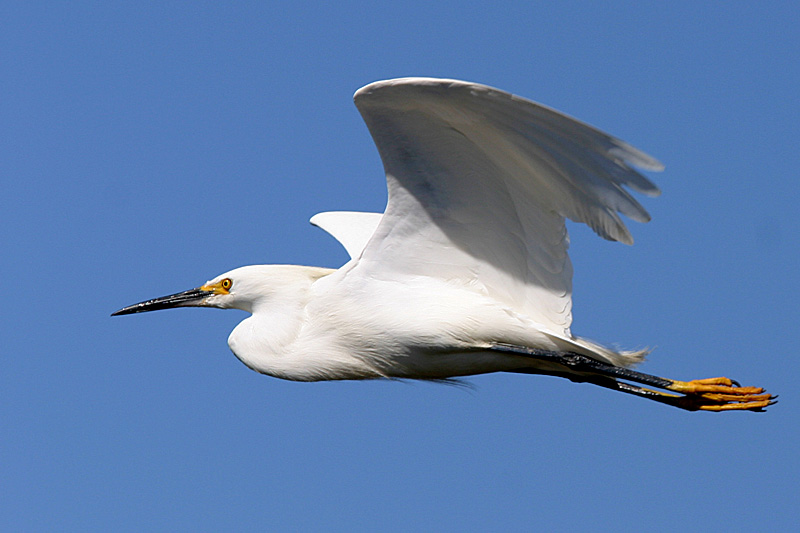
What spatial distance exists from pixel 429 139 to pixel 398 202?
613 mm

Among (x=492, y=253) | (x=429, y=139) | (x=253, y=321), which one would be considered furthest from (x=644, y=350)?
(x=253, y=321)

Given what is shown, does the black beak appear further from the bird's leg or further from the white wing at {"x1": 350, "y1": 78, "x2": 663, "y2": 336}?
the bird's leg

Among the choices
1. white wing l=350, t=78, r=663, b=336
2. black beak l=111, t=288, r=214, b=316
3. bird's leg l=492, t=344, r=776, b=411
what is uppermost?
white wing l=350, t=78, r=663, b=336

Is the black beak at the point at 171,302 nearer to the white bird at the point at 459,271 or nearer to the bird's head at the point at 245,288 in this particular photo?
the bird's head at the point at 245,288

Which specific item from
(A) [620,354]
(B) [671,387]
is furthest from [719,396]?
(A) [620,354]

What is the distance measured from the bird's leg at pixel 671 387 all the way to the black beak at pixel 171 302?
9.71 ft

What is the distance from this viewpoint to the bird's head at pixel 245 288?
797 centimetres

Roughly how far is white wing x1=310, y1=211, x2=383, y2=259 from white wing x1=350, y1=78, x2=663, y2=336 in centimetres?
176

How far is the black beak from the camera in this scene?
8539mm

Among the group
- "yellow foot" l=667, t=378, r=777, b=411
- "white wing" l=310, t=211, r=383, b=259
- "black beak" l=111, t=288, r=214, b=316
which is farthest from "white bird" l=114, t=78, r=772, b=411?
"white wing" l=310, t=211, r=383, b=259

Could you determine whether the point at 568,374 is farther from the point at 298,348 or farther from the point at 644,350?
the point at 298,348

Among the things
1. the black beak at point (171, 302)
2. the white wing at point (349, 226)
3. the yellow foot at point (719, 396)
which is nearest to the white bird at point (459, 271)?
the yellow foot at point (719, 396)

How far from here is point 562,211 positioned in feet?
21.5

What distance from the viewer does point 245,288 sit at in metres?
8.20
